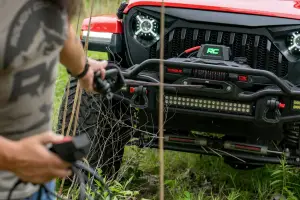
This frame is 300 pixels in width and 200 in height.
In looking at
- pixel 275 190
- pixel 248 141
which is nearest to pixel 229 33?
pixel 248 141

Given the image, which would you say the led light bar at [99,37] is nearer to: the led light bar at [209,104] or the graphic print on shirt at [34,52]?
the led light bar at [209,104]

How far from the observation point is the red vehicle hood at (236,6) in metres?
4.20

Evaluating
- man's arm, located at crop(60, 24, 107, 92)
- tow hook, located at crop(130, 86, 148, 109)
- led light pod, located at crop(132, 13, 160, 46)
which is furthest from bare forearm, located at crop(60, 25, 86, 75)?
led light pod, located at crop(132, 13, 160, 46)

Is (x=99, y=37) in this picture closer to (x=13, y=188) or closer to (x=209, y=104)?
(x=209, y=104)

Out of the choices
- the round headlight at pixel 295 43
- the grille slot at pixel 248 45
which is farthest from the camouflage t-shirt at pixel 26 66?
the round headlight at pixel 295 43

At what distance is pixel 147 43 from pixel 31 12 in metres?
2.73

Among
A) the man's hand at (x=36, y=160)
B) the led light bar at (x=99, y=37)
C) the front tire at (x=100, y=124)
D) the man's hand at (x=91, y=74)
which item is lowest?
the front tire at (x=100, y=124)

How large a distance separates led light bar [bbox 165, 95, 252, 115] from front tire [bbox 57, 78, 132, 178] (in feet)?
1.20

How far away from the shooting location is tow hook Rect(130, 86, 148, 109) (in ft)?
12.9

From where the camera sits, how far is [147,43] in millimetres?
4379

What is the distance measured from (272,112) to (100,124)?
1110mm

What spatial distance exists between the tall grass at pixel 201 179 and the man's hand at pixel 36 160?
2592 mm

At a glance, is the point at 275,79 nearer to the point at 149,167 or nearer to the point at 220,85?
the point at 220,85

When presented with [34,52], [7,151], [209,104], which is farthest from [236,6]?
[7,151]
